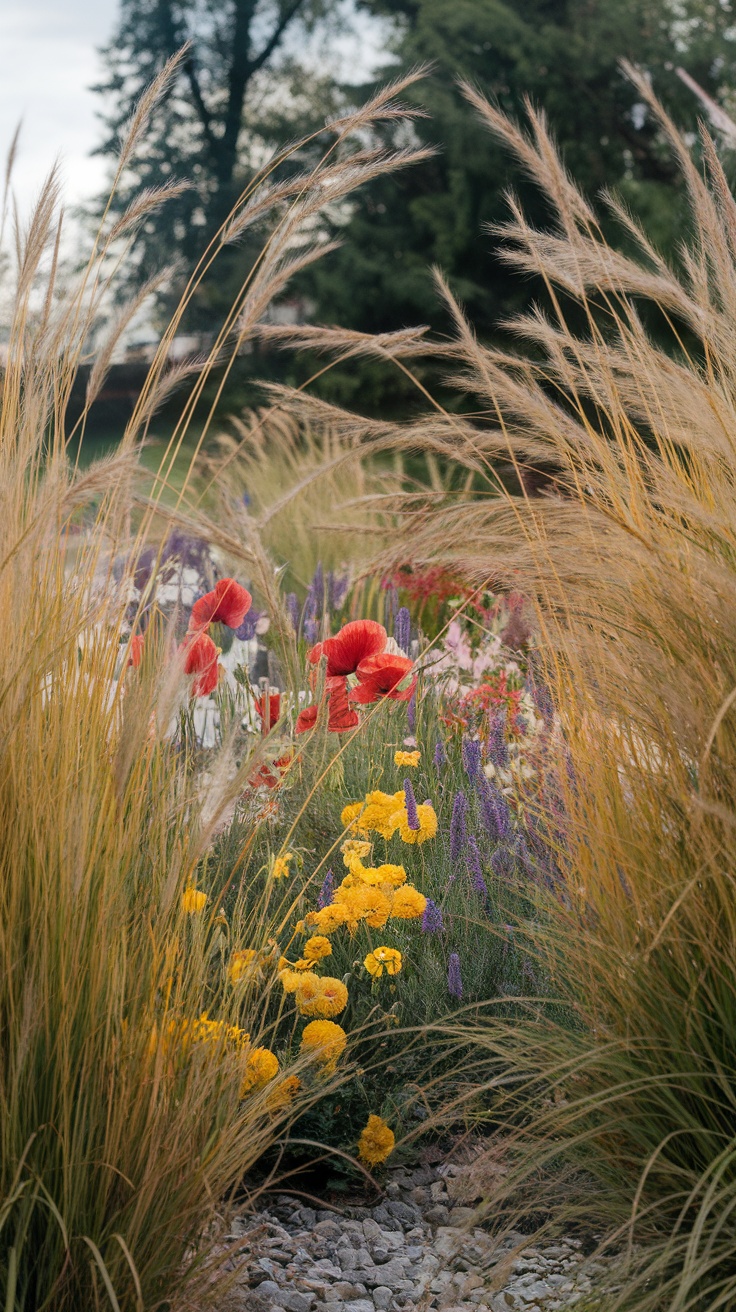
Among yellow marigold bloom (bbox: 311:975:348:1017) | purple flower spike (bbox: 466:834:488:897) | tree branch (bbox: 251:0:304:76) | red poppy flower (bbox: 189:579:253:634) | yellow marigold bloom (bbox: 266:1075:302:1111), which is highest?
tree branch (bbox: 251:0:304:76)

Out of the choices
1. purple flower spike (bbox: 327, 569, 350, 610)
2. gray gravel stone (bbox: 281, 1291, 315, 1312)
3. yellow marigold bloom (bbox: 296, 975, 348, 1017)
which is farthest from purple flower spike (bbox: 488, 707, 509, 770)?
purple flower spike (bbox: 327, 569, 350, 610)

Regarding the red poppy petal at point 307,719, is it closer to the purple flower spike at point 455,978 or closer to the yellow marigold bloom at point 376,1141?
the purple flower spike at point 455,978

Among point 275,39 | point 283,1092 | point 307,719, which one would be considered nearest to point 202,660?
point 307,719

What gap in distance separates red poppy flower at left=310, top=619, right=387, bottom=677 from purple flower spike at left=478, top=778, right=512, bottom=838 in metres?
0.40

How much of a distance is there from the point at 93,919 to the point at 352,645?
1.29 metres

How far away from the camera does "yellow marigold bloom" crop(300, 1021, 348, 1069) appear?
203 centimetres

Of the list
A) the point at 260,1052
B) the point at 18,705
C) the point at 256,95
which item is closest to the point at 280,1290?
the point at 260,1052

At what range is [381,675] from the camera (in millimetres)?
2623

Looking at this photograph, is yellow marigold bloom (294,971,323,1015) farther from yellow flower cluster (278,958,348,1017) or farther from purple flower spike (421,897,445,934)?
purple flower spike (421,897,445,934)

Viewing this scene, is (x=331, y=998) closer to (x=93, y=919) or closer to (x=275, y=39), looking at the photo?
(x=93, y=919)

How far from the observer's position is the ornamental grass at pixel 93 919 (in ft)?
4.64

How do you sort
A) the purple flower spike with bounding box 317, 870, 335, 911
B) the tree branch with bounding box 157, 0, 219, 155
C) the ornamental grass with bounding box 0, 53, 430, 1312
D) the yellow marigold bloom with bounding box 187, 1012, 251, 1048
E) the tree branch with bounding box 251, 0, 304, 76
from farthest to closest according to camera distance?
the tree branch with bounding box 251, 0, 304, 76 → the tree branch with bounding box 157, 0, 219, 155 → the purple flower spike with bounding box 317, 870, 335, 911 → the yellow marigold bloom with bounding box 187, 1012, 251, 1048 → the ornamental grass with bounding box 0, 53, 430, 1312

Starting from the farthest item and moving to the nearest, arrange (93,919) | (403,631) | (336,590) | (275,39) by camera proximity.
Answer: (275,39) → (336,590) → (403,631) → (93,919)

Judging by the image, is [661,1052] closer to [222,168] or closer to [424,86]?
[424,86]
